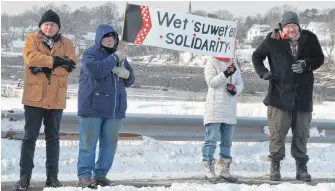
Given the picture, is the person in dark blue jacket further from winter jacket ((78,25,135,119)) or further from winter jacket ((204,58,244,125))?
winter jacket ((204,58,244,125))

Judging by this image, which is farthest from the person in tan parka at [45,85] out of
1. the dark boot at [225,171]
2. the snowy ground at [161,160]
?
the dark boot at [225,171]

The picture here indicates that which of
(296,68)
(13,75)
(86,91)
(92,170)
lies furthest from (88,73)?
(13,75)

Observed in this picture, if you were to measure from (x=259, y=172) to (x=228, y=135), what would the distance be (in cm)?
93

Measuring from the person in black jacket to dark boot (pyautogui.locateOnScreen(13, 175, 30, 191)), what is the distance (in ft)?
9.03

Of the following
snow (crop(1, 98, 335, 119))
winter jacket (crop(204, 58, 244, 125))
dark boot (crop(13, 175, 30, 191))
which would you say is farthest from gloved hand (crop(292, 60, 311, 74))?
snow (crop(1, 98, 335, 119))

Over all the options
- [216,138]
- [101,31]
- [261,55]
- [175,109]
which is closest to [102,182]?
[216,138]

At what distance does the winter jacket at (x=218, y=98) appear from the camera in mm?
6527

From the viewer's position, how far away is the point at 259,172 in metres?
7.30

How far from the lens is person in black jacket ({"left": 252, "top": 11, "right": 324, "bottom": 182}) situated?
6.60 m

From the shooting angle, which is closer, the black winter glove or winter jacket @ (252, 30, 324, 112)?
the black winter glove

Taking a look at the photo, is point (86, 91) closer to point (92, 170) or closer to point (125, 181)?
point (92, 170)

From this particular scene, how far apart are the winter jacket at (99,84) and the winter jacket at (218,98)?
1.17 meters

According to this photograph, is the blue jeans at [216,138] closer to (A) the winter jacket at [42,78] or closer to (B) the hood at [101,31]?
(B) the hood at [101,31]

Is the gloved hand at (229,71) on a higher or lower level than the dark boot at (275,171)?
higher
